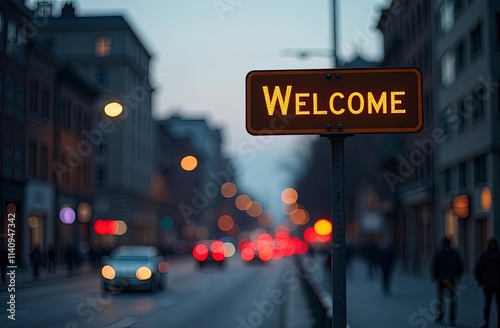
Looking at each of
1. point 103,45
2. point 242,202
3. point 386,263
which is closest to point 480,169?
point 386,263

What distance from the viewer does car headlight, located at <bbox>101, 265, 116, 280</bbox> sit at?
28.7 metres

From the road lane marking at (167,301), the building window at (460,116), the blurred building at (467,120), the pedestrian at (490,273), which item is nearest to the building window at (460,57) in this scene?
the blurred building at (467,120)

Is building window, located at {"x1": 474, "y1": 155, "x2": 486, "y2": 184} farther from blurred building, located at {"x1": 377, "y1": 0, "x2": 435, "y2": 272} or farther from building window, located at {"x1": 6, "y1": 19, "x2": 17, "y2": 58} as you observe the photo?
building window, located at {"x1": 6, "y1": 19, "x2": 17, "y2": 58}

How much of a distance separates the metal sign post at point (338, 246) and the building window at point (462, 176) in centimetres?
3517

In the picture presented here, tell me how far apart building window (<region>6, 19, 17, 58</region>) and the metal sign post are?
32.3 metres

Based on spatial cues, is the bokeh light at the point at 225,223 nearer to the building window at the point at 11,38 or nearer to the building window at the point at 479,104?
the building window at the point at 11,38

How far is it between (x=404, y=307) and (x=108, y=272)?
9819 mm

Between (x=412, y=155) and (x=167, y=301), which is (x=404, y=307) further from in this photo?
(x=412, y=155)

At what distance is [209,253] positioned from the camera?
54281 mm

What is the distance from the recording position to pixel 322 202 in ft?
229

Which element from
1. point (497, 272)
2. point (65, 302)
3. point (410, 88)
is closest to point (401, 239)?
point (65, 302)

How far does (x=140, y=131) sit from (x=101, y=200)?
565 inches

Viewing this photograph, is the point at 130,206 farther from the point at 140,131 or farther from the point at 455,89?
the point at 455,89

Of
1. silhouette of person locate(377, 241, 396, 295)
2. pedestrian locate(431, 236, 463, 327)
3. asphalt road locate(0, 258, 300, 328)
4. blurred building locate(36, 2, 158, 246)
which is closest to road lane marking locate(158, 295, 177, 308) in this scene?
asphalt road locate(0, 258, 300, 328)
